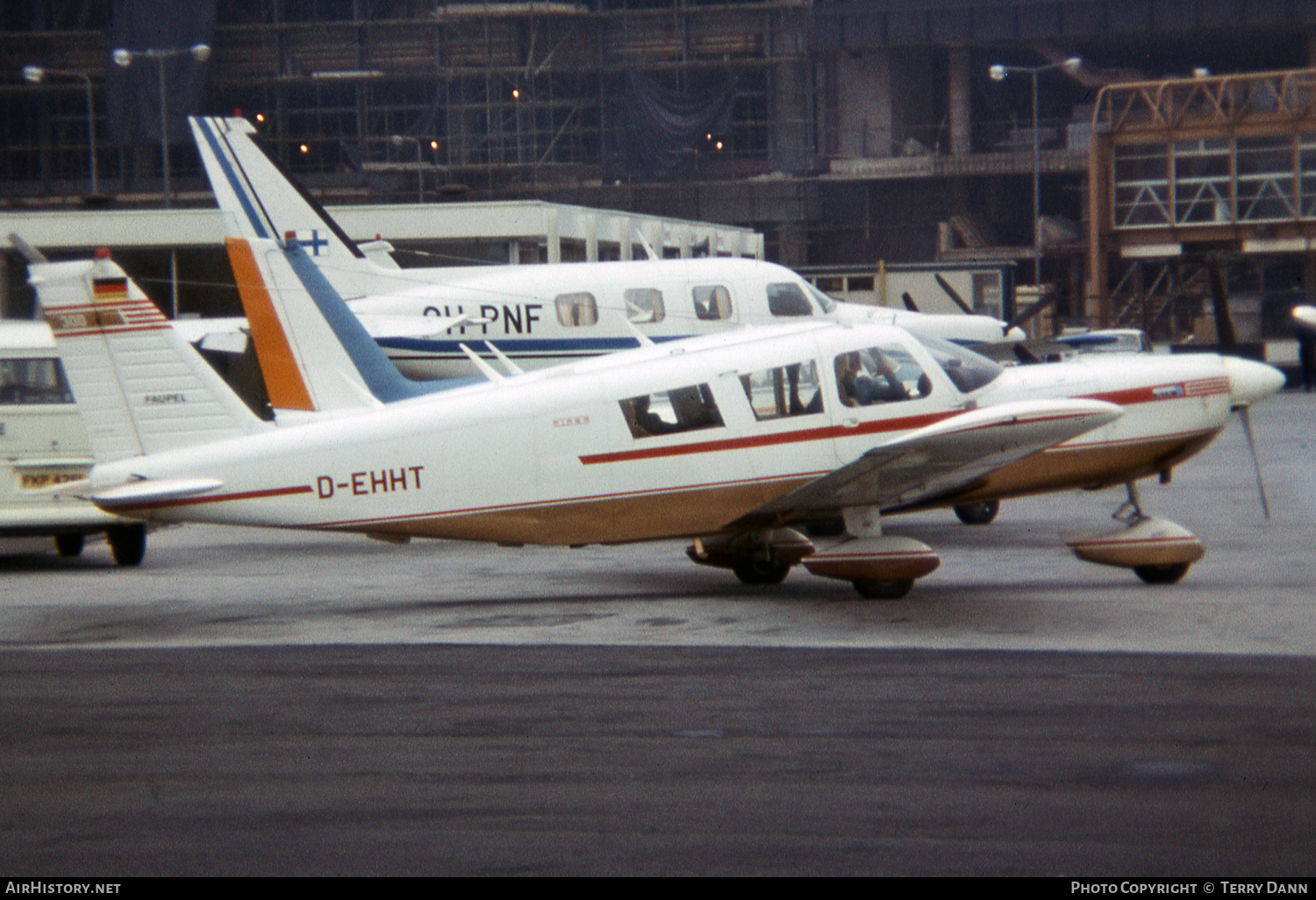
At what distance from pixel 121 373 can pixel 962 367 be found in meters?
6.97

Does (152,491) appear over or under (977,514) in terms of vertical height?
over

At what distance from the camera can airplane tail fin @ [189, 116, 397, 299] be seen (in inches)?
814

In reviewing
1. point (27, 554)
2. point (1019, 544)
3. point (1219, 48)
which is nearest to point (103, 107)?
point (1219, 48)

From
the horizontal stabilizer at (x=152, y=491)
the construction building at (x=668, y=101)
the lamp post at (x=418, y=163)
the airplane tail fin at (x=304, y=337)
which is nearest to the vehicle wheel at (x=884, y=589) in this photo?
the horizontal stabilizer at (x=152, y=491)

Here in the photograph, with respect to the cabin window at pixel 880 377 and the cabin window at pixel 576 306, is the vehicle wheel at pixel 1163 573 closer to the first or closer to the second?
the cabin window at pixel 880 377

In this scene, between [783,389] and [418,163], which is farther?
[418,163]

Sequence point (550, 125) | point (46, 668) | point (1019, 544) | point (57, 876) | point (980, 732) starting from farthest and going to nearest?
point (550, 125) < point (1019, 544) < point (46, 668) < point (980, 732) < point (57, 876)

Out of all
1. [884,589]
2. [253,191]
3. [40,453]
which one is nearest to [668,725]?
[884,589]

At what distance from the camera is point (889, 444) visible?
1204cm

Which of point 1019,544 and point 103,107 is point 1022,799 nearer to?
point 1019,544

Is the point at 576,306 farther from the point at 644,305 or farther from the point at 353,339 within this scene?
the point at 353,339

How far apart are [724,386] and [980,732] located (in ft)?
18.1

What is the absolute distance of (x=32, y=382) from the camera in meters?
16.3

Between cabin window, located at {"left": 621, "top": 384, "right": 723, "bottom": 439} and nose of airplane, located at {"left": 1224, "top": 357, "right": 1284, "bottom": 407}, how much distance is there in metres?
4.60
